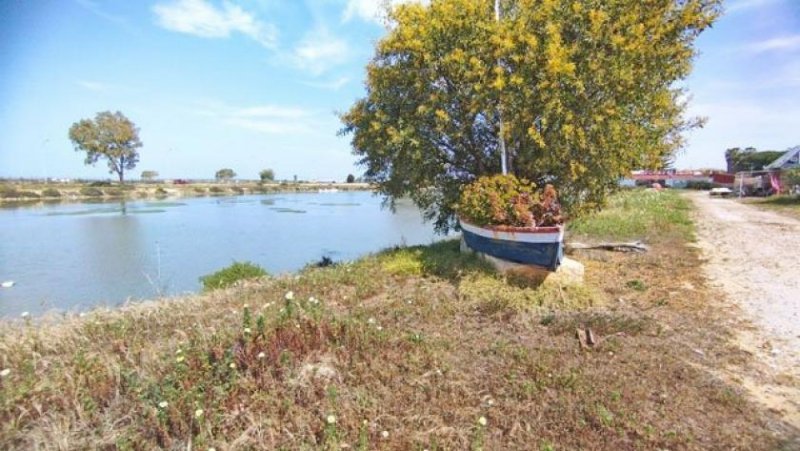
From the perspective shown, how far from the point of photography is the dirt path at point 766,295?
441cm

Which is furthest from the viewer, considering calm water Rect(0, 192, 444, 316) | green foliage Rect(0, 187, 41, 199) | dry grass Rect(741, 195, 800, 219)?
green foliage Rect(0, 187, 41, 199)

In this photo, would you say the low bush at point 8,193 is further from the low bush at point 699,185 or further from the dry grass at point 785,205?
the low bush at point 699,185

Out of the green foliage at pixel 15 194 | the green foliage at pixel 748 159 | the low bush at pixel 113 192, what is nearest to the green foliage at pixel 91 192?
the low bush at pixel 113 192

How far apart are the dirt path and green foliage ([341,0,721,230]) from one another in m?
2.79

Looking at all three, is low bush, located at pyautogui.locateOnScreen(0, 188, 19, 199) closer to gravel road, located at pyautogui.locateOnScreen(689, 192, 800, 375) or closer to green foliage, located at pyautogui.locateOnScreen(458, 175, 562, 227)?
green foliage, located at pyautogui.locateOnScreen(458, 175, 562, 227)

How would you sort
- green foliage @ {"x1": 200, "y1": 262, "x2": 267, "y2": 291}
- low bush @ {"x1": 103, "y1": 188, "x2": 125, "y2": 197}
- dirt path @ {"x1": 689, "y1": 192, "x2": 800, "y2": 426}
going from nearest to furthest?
dirt path @ {"x1": 689, "y1": 192, "x2": 800, "y2": 426} → green foliage @ {"x1": 200, "y1": 262, "x2": 267, "y2": 291} → low bush @ {"x1": 103, "y1": 188, "x2": 125, "y2": 197}

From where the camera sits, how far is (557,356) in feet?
15.7

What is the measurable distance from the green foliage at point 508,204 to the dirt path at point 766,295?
2.90 m

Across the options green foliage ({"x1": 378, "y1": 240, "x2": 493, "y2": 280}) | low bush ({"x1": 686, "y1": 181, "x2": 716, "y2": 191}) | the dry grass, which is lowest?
the dry grass

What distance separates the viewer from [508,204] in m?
7.75

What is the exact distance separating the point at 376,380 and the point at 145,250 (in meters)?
18.3

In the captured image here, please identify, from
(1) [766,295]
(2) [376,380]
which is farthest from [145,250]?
(1) [766,295]

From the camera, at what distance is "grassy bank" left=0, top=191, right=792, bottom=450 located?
137 inches

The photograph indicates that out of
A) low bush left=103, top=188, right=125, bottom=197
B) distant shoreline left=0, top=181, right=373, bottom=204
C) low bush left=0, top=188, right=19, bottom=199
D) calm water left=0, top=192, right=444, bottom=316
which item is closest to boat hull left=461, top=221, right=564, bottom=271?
calm water left=0, top=192, right=444, bottom=316
